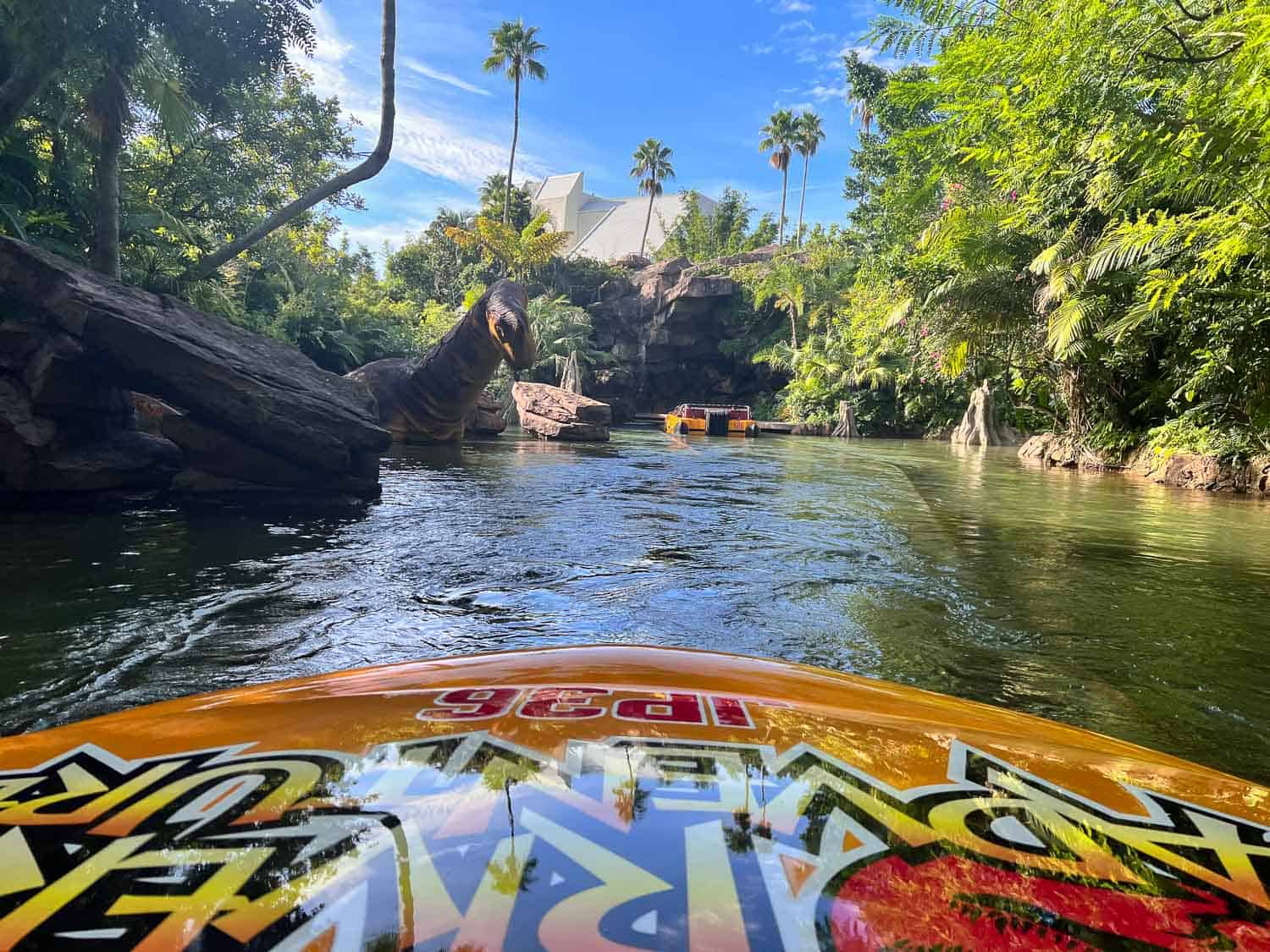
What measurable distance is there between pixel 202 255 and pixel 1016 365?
16485 millimetres

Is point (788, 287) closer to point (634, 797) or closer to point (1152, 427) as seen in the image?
point (1152, 427)

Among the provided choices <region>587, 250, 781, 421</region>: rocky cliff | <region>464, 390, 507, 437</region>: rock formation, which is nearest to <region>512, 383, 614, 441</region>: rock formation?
<region>464, 390, 507, 437</region>: rock formation

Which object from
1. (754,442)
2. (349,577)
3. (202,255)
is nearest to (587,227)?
(754,442)

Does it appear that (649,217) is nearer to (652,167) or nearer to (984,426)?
(652,167)

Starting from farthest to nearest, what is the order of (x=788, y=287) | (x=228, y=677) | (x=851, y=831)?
(x=788, y=287)
(x=228, y=677)
(x=851, y=831)

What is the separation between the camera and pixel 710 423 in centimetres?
2409

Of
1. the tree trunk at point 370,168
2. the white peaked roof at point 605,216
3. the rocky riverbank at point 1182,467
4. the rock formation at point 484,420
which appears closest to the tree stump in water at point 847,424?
the rocky riverbank at point 1182,467

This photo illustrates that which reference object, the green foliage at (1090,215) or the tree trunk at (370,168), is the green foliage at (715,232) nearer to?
the green foliage at (1090,215)

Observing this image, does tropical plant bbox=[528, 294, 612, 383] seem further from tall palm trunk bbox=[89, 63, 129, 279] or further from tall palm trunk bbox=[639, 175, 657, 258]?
tall palm trunk bbox=[639, 175, 657, 258]

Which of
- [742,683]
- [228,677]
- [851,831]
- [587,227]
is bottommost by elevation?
[228,677]

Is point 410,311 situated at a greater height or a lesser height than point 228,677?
greater

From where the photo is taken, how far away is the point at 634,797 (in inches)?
44.4

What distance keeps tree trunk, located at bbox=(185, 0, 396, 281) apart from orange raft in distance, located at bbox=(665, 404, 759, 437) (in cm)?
1353

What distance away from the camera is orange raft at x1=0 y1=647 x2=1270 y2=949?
821 millimetres
